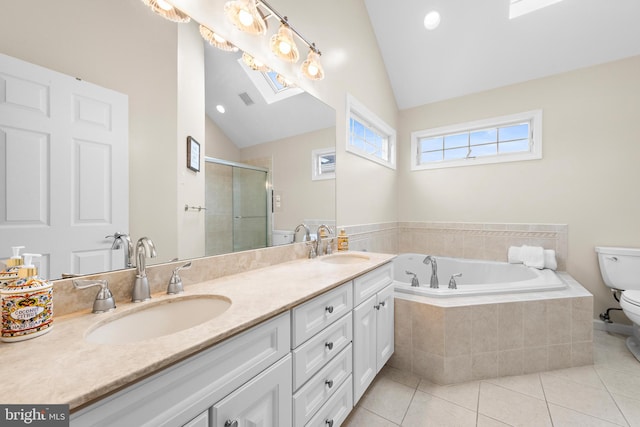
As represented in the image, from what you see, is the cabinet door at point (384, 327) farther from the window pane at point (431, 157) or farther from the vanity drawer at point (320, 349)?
the window pane at point (431, 157)

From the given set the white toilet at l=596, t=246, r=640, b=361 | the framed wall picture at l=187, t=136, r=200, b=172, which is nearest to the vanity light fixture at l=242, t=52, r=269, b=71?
the framed wall picture at l=187, t=136, r=200, b=172

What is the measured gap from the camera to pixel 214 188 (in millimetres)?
1323

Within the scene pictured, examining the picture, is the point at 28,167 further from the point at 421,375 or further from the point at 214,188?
the point at 421,375

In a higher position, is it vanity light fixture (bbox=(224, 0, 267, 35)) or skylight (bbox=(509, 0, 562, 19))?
skylight (bbox=(509, 0, 562, 19))

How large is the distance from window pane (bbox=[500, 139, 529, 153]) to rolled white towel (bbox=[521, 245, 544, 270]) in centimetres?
103

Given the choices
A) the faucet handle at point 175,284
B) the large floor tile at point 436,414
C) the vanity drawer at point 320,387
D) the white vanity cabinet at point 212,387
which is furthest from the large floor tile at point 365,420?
the faucet handle at point 175,284

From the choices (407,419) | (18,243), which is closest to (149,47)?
(18,243)

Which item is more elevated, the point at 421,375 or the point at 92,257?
the point at 92,257

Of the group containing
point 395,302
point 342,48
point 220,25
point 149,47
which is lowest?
point 395,302

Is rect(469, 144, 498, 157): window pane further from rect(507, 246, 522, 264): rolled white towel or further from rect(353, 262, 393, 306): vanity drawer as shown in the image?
rect(353, 262, 393, 306): vanity drawer

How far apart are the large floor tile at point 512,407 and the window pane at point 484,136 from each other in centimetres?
244

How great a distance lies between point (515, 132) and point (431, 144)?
85cm

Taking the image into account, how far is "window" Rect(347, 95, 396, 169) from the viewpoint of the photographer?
8.19 feet

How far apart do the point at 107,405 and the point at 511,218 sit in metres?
3.38
